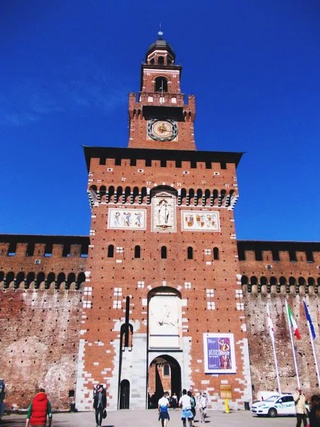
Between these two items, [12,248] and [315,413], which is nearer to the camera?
[315,413]

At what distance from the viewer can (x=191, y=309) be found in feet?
78.7

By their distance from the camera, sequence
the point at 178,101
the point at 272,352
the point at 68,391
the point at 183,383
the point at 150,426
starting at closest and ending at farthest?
1. the point at 150,426
2. the point at 183,383
3. the point at 68,391
4. the point at 272,352
5. the point at 178,101

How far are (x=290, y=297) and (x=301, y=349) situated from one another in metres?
3.47

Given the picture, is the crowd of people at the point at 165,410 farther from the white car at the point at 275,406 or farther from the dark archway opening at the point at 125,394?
the dark archway opening at the point at 125,394

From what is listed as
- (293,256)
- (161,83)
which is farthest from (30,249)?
(293,256)

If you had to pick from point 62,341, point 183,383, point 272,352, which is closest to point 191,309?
point 183,383

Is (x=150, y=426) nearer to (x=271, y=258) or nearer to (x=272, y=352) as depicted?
(x=272, y=352)

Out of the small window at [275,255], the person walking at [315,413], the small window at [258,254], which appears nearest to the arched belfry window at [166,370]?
the small window at [258,254]

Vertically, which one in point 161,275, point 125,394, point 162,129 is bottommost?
point 125,394

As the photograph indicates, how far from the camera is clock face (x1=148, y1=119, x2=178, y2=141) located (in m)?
30.7

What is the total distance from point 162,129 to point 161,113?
149cm

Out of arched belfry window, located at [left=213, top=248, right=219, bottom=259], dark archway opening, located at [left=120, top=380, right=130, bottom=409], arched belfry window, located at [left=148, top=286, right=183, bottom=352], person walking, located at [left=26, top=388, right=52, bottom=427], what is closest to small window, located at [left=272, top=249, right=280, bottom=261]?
arched belfry window, located at [left=213, top=248, right=219, bottom=259]

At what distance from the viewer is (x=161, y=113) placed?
104 ft

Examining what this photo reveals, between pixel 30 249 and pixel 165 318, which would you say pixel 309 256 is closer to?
pixel 165 318
